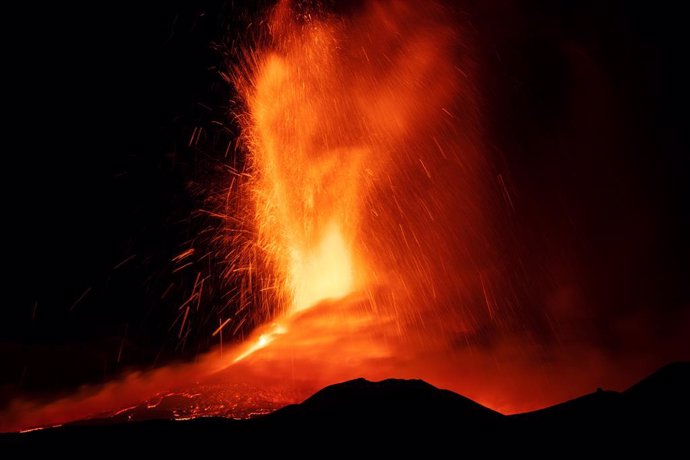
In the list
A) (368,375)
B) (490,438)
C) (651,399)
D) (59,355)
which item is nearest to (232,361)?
(368,375)

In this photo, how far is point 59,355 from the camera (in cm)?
2184

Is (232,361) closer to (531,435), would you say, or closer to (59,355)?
(59,355)

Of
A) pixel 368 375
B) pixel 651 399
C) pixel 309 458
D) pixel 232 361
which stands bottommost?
pixel 309 458

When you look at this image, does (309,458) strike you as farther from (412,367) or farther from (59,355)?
(59,355)

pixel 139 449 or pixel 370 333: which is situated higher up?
Result: pixel 370 333

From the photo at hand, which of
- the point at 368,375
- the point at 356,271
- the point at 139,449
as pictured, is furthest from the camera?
the point at 368,375

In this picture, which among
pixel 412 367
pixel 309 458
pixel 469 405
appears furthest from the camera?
pixel 412 367

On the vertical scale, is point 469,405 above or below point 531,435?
above

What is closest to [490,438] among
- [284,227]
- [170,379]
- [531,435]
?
[531,435]

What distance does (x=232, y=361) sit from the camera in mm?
21875

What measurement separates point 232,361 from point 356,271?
28.3ft

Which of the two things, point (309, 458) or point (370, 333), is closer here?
point (309, 458)

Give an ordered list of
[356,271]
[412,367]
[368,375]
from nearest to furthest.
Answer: [356,271], [368,375], [412,367]

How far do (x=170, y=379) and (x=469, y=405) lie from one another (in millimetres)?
18234
